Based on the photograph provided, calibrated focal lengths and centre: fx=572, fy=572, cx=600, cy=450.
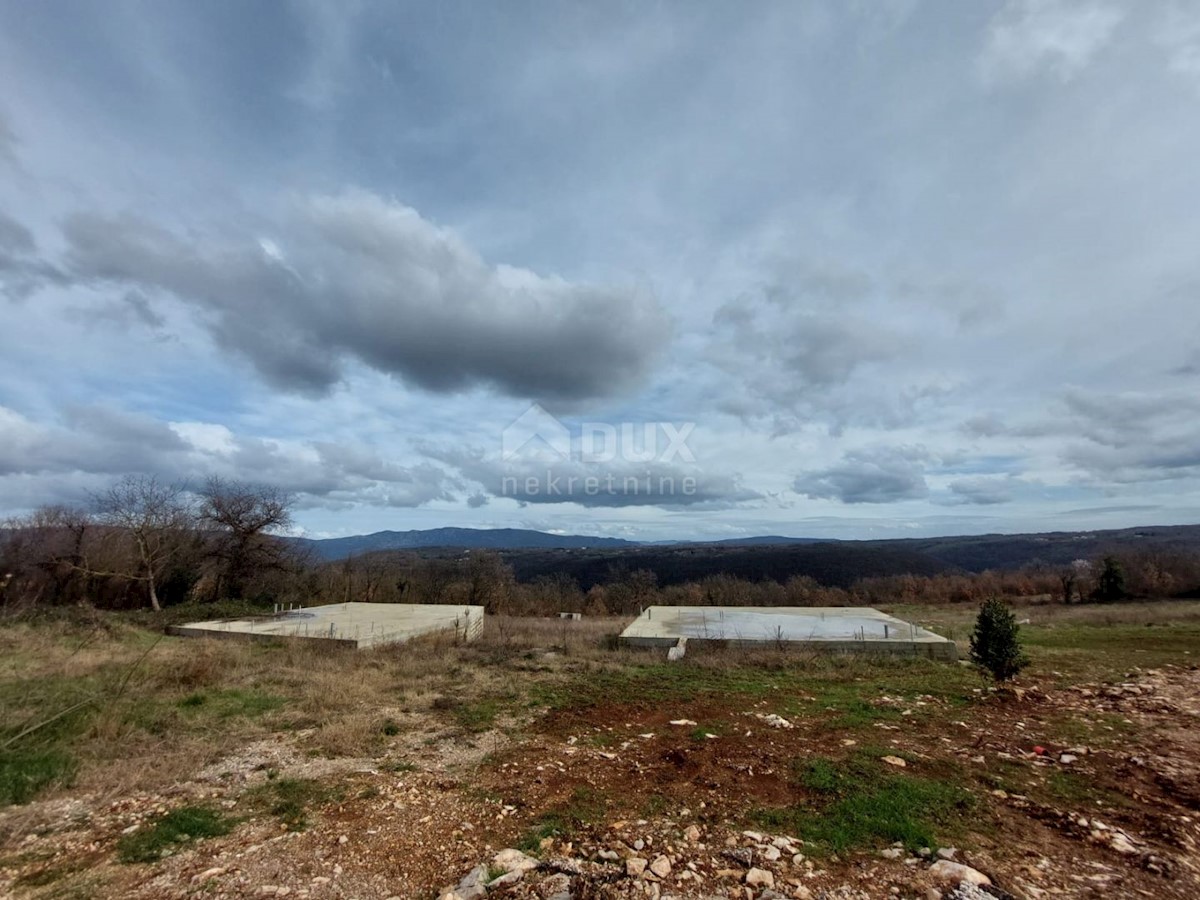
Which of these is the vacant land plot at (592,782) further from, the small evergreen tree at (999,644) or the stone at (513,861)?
the small evergreen tree at (999,644)

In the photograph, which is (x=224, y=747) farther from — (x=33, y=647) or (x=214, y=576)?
(x=214, y=576)

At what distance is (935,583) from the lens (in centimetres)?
4041

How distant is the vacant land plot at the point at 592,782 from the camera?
3.81 metres

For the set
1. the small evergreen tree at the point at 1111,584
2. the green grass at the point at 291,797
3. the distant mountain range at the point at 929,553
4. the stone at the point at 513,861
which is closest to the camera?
the stone at the point at 513,861

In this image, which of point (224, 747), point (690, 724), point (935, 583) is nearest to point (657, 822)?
point (690, 724)

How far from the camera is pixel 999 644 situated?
33.1 ft

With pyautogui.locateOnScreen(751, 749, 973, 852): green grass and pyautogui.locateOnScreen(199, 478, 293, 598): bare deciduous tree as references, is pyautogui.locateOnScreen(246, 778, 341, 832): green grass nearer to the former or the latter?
pyautogui.locateOnScreen(751, 749, 973, 852): green grass

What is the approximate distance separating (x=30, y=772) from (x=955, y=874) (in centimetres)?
789

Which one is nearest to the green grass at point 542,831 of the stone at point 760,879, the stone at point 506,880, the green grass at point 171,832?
the stone at point 506,880

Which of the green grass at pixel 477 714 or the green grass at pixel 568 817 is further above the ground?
the green grass at pixel 568 817

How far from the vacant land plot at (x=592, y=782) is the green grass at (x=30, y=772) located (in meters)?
0.03

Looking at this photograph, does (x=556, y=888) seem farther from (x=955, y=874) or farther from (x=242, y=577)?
(x=242, y=577)

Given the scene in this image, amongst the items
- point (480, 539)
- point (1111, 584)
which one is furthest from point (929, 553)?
point (480, 539)

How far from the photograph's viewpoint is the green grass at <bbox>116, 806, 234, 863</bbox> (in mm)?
4094
